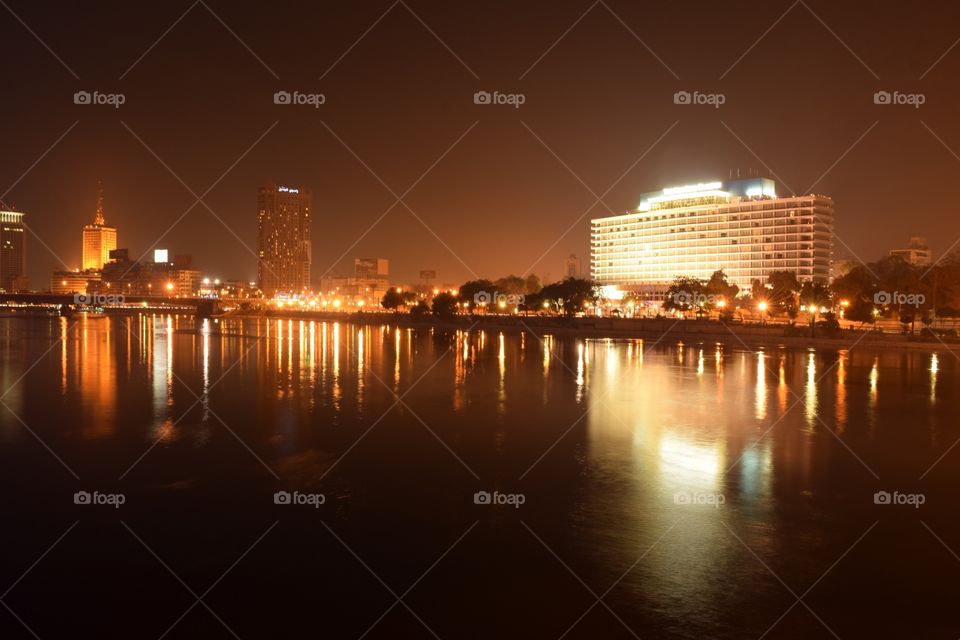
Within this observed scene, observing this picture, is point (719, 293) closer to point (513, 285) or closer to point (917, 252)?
point (513, 285)

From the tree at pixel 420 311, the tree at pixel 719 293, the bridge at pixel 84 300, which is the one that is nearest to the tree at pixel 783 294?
the tree at pixel 719 293

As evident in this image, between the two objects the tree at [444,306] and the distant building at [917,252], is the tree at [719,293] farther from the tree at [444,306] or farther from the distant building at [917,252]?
the distant building at [917,252]

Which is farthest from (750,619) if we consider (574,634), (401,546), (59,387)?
(59,387)

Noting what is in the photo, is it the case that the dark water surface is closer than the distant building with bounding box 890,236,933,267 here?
Yes

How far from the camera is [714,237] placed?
144 m

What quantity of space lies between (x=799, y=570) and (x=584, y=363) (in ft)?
94.4

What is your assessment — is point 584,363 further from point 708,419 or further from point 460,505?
point 460,505

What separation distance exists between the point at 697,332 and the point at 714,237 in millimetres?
82680

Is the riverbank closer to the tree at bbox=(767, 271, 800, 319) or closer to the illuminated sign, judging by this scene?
the tree at bbox=(767, 271, 800, 319)

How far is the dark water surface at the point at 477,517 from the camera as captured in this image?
25.7 feet

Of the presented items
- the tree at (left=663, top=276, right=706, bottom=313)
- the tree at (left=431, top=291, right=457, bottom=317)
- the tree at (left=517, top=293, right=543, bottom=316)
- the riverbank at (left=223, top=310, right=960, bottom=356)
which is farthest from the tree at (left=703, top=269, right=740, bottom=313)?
the tree at (left=431, top=291, right=457, bottom=317)

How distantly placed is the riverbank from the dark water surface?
32.4 m

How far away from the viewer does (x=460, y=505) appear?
11.4 metres

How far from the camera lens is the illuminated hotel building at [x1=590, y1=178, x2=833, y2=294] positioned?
Result: 132 m
